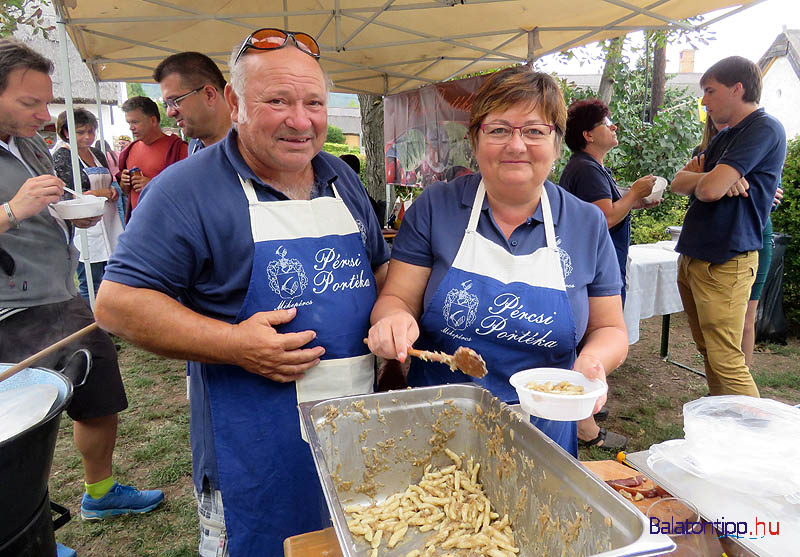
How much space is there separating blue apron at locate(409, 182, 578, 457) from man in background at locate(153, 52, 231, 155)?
1797 millimetres

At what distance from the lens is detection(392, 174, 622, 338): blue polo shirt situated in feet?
5.01

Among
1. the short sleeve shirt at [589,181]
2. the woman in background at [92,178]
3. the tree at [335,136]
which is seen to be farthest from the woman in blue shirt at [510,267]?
the tree at [335,136]

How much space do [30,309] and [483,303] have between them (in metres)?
1.93

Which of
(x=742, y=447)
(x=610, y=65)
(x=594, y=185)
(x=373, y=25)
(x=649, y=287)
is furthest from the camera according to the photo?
(x=610, y=65)

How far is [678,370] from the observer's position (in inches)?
183

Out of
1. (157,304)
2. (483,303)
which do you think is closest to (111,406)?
(157,304)

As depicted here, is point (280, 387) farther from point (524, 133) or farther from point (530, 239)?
point (524, 133)

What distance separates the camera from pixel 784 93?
17.6 metres

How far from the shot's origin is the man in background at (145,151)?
3.51 metres

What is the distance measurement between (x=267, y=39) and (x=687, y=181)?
9.56 feet

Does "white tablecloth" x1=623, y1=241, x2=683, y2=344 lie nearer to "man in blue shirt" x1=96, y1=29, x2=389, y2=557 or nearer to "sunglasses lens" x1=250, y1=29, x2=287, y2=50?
"man in blue shirt" x1=96, y1=29, x2=389, y2=557

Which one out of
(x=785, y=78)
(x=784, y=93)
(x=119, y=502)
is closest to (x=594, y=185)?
(x=119, y=502)

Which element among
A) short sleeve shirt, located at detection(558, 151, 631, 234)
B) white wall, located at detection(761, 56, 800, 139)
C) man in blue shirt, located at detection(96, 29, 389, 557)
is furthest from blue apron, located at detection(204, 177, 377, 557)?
white wall, located at detection(761, 56, 800, 139)

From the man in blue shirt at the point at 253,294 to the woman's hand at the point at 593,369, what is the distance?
2.16 ft
